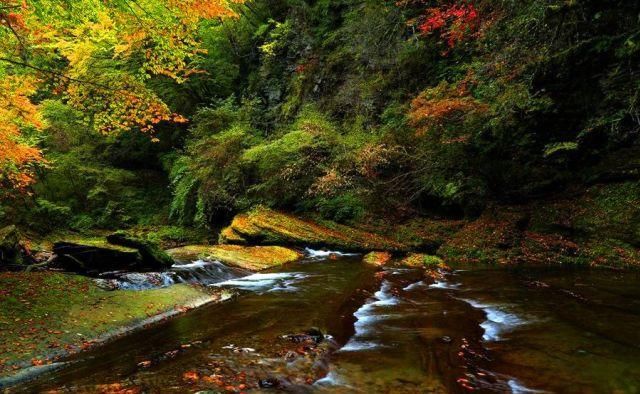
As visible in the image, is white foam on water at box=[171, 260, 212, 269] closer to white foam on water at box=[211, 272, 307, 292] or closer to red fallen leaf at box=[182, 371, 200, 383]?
white foam on water at box=[211, 272, 307, 292]

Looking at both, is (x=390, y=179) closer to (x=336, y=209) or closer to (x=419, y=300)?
(x=336, y=209)

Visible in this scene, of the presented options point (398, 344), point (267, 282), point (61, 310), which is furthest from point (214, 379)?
point (267, 282)

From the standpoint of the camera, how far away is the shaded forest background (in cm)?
929

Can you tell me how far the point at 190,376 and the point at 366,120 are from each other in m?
13.6

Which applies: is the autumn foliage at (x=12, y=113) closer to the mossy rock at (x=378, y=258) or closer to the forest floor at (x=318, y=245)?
the forest floor at (x=318, y=245)

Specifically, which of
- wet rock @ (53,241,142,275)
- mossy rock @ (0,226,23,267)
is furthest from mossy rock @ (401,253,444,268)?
mossy rock @ (0,226,23,267)

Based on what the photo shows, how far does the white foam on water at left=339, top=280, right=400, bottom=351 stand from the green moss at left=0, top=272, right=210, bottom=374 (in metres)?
3.37

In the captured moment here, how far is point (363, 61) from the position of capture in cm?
1753

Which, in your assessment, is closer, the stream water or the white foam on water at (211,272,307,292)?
the stream water

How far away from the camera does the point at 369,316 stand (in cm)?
614

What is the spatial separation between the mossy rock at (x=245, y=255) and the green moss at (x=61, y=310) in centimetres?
275

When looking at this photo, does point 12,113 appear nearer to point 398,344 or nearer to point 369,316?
point 369,316

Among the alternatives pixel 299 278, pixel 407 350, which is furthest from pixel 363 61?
pixel 407 350

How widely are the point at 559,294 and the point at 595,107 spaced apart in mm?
6094
